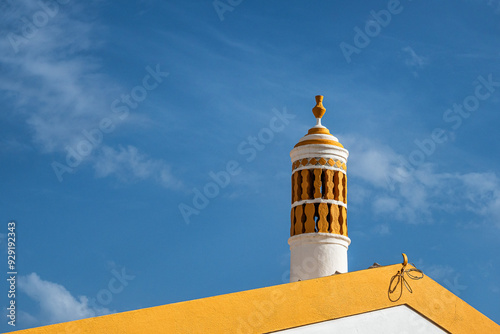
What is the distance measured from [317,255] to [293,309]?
416 centimetres

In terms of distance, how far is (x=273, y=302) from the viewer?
921 centimetres

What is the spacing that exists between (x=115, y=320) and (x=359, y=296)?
129 inches

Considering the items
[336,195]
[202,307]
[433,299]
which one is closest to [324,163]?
[336,195]

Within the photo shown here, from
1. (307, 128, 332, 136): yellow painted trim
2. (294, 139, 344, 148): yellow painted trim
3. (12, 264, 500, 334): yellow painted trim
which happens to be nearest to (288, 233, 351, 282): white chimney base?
(294, 139, 344, 148): yellow painted trim

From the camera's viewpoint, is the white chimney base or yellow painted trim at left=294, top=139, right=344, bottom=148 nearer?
the white chimney base

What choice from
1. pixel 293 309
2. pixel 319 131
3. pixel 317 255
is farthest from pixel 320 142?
pixel 293 309

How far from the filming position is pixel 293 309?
924cm

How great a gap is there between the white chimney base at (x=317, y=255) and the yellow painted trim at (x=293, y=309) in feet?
10.2

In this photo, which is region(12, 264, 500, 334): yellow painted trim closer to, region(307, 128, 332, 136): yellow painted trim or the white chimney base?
the white chimney base

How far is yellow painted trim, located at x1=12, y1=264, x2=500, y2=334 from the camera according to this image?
8.57 metres

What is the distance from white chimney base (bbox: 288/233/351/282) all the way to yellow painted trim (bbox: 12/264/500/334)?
3.12 meters

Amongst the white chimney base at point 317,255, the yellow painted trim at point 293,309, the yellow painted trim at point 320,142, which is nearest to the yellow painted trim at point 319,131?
the yellow painted trim at point 320,142

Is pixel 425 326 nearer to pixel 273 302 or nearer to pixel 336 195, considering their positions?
pixel 273 302

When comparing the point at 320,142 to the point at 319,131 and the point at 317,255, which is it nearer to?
the point at 319,131
